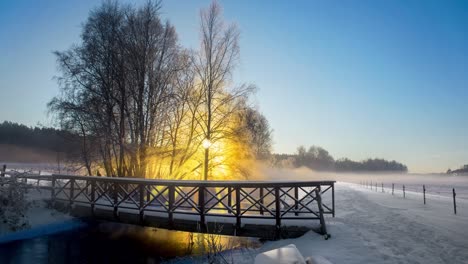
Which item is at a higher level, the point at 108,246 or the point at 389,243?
the point at 389,243

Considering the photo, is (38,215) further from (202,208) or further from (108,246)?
(202,208)

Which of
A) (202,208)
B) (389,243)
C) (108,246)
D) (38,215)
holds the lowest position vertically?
(108,246)

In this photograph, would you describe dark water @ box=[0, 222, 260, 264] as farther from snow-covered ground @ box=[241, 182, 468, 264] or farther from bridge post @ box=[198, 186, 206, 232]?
snow-covered ground @ box=[241, 182, 468, 264]

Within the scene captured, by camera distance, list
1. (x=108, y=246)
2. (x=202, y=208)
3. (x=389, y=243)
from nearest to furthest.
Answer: (x=389, y=243), (x=202, y=208), (x=108, y=246)

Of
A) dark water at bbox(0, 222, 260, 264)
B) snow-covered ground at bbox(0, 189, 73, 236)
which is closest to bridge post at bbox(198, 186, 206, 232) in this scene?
dark water at bbox(0, 222, 260, 264)

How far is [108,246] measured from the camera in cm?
1412

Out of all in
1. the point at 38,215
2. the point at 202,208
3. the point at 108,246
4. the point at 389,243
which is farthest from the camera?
the point at 38,215

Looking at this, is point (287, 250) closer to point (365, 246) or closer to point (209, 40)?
point (365, 246)

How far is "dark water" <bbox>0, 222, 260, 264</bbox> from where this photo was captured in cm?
1203

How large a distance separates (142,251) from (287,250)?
9486 millimetres

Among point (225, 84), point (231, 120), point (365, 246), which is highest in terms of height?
point (225, 84)

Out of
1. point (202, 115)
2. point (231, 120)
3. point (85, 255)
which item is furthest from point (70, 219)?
point (231, 120)

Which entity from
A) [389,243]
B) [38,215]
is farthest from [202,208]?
[38,215]

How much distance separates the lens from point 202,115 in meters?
19.8
